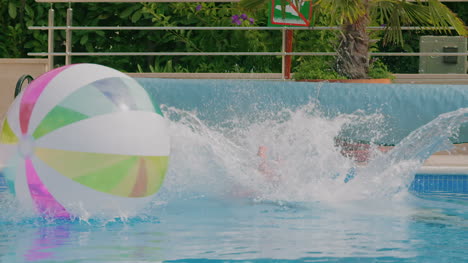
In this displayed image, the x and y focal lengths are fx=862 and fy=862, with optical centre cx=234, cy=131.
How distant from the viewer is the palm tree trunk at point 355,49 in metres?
8.62

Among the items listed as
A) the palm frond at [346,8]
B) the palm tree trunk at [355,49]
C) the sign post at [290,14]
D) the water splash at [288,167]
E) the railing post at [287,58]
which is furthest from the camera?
the railing post at [287,58]

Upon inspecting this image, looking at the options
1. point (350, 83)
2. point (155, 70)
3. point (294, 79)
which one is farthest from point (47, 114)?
point (155, 70)

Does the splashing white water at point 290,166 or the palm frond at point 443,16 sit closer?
the splashing white water at point 290,166

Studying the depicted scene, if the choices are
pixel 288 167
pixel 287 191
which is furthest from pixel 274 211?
pixel 288 167

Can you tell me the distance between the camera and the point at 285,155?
20.7ft

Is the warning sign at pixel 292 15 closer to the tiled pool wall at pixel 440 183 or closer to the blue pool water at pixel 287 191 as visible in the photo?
the blue pool water at pixel 287 191

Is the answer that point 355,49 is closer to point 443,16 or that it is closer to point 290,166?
point 443,16

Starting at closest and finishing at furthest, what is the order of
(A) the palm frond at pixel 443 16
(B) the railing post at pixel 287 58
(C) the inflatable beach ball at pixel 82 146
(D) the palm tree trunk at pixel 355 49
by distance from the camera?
1. (C) the inflatable beach ball at pixel 82 146
2. (A) the palm frond at pixel 443 16
3. (D) the palm tree trunk at pixel 355 49
4. (B) the railing post at pixel 287 58

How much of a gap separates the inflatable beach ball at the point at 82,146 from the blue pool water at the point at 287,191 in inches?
7.8

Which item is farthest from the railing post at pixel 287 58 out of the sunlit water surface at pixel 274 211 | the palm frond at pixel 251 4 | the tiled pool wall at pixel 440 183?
the tiled pool wall at pixel 440 183

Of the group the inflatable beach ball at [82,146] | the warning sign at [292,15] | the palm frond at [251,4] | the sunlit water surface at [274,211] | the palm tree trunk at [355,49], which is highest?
the palm frond at [251,4]

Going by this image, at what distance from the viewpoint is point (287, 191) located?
5.98 meters

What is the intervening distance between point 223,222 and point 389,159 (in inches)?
73.7

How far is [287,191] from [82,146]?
1.99 metres
